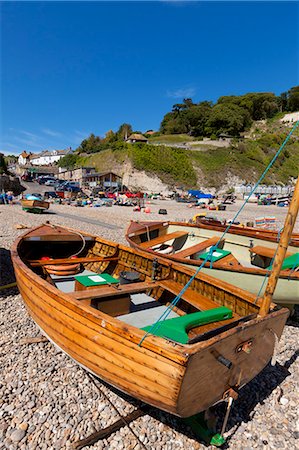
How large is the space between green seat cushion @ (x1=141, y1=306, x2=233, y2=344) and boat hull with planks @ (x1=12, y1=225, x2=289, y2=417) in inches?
0.4

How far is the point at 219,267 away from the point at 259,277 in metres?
0.85

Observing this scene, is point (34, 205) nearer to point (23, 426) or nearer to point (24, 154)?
point (23, 426)

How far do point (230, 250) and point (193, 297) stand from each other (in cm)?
485

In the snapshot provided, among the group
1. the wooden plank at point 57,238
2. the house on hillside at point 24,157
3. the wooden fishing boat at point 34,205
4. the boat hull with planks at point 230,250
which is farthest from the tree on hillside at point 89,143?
the wooden plank at point 57,238

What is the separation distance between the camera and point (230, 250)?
30.5 ft

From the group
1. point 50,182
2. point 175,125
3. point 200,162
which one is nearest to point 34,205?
point 50,182

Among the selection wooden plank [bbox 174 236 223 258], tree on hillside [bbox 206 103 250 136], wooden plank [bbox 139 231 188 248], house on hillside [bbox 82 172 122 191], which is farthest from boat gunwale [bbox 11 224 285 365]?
tree on hillside [bbox 206 103 250 136]

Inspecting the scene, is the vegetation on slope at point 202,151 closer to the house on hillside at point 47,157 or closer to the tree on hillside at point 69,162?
the tree on hillside at point 69,162

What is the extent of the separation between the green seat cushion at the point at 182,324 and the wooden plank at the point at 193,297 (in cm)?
81

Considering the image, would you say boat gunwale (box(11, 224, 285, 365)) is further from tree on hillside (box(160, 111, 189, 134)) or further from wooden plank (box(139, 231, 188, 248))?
tree on hillside (box(160, 111, 189, 134))

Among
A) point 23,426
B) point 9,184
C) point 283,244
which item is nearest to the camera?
point 283,244

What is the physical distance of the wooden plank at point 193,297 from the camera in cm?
457

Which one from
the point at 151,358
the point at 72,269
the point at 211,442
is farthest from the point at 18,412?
the point at 72,269

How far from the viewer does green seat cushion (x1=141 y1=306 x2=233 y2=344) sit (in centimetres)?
304
